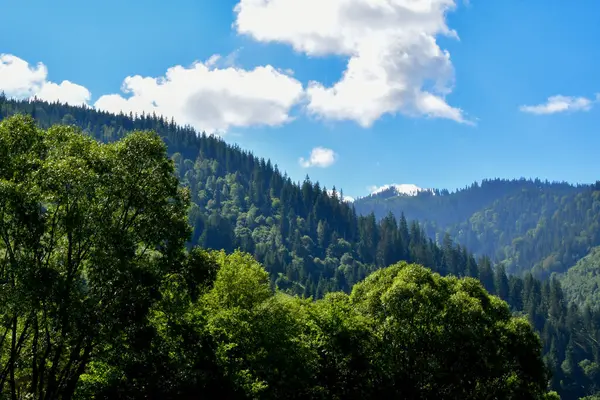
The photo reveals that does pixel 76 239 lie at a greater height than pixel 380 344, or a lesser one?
greater

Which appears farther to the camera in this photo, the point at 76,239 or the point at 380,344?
the point at 380,344

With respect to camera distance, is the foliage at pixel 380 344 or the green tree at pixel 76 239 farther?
the foliage at pixel 380 344

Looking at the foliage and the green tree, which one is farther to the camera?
the foliage

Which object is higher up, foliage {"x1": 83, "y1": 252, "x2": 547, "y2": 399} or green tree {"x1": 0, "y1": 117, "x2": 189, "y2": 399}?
green tree {"x1": 0, "y1": 117, "x2": 189, "y2": 399}

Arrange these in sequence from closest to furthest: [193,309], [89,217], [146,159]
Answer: [89,217], [146,159], [193,309]

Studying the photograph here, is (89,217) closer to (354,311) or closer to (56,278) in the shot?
(56,278)

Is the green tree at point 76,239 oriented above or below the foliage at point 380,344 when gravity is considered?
above

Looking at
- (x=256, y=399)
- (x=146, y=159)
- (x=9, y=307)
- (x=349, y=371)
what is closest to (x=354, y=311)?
(x=349, y=371)

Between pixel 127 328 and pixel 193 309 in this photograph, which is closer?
pixel 127 328

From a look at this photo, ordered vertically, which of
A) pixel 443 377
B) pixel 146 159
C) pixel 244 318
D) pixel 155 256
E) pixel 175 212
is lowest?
pixel 443 377

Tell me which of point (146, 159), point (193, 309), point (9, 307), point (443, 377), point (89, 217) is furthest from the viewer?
point (443, 377)

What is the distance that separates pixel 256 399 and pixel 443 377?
1719cm

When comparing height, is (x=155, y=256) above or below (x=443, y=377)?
above

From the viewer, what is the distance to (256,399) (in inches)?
1286
